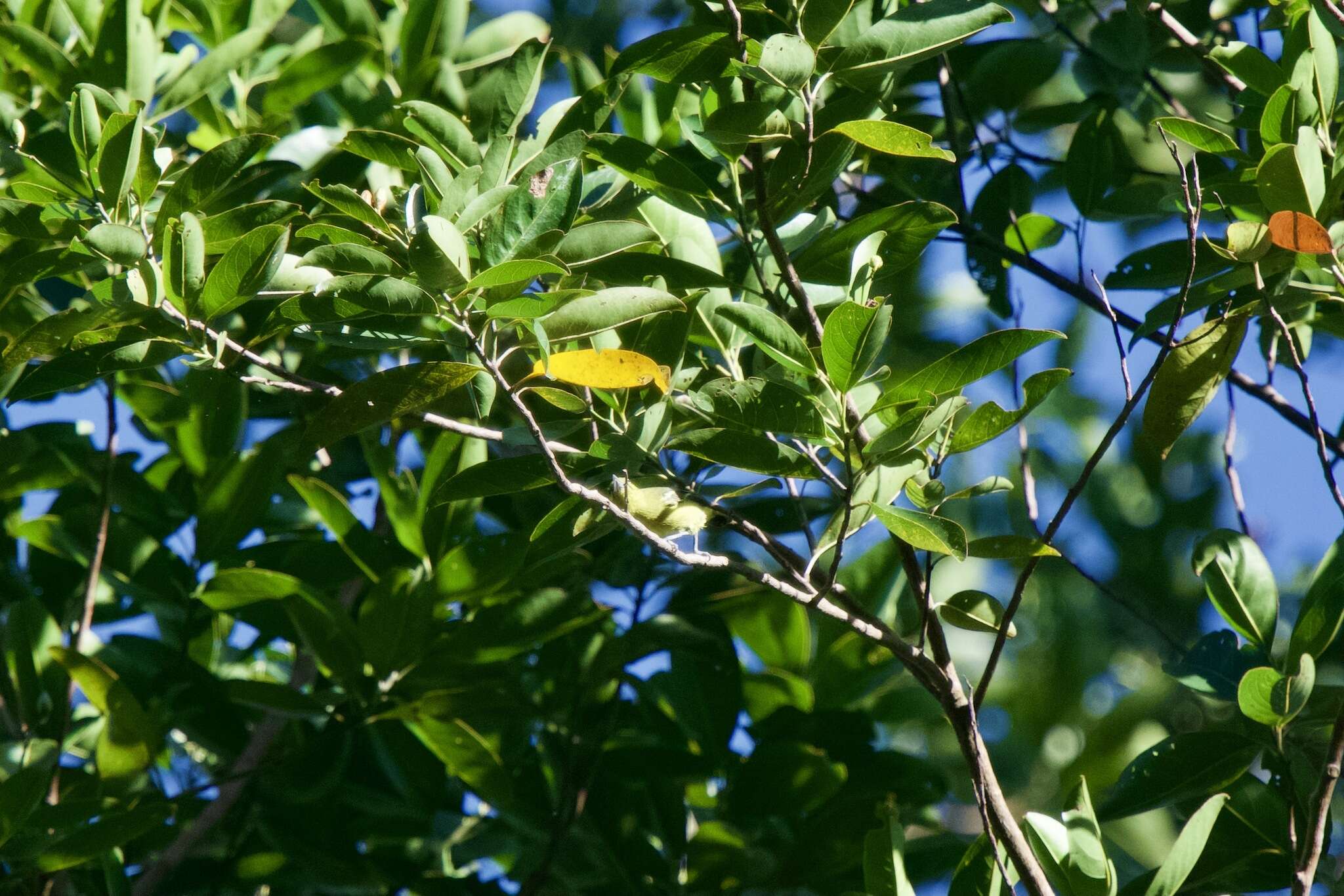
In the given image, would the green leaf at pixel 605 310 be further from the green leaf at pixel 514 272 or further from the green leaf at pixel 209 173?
the green leaf at pixel 209 173

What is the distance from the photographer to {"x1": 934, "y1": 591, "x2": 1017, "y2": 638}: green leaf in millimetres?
1011

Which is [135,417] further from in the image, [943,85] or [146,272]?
[943,85]

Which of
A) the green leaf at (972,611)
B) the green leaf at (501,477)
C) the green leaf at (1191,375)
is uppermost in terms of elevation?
the green leaf at (501,477)

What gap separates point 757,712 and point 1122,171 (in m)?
0.83

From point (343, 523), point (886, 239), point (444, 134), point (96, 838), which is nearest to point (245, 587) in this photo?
point (343, 523)

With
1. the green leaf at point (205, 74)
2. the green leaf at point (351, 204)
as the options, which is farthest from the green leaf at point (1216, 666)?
the green leaf at point (205, 74)

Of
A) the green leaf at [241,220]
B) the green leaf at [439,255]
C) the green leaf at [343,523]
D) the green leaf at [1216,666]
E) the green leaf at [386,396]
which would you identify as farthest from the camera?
the green leaf at [343,523]

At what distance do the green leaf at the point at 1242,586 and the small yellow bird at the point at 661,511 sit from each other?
52 cm

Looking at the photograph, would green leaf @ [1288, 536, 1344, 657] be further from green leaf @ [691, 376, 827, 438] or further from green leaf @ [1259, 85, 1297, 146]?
green leaf @ [691, 376, 827, 438]

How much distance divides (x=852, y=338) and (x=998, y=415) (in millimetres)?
152

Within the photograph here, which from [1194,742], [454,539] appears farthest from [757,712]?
[1194,742]

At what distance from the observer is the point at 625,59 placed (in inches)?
40.3

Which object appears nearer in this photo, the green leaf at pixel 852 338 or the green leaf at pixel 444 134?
the green leaf at pixel 852 338

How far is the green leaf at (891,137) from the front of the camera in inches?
37.1
